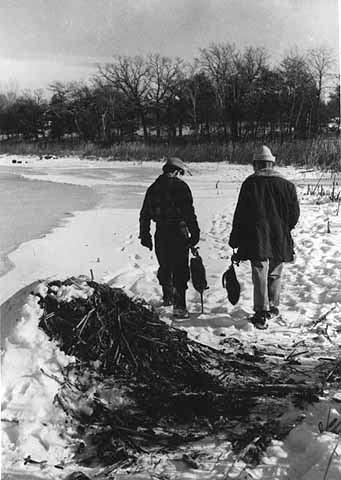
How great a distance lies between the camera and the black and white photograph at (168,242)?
5.67 ft

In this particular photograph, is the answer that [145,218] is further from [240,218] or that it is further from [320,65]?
[320,65]

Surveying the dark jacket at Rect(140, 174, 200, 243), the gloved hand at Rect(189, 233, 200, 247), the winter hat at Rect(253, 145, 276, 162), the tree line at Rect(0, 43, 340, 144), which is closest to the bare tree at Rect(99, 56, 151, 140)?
the tree line at Rect(0, 43, 340, 144)

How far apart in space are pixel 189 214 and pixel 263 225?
42 cm

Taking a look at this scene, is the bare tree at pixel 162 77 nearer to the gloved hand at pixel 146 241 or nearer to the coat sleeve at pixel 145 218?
the coat sleeve at pixel 145 218

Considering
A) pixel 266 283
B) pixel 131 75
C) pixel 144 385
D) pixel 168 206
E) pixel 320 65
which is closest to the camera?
pixel 144 385

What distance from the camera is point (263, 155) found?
257 centimetres

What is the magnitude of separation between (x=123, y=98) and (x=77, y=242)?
0.77 meters

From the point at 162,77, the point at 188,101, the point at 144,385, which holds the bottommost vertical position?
the point at 144,385

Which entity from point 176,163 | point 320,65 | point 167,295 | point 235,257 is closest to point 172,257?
point 167,295

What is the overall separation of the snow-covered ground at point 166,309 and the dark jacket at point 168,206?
49mm

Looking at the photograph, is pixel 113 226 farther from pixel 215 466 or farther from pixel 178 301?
pixel 215 466

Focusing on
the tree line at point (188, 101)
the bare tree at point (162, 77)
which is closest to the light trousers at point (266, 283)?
the tree line at point (188, 101)

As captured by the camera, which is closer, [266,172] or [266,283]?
[266,172]

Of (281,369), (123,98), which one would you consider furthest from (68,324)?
(123,98)
